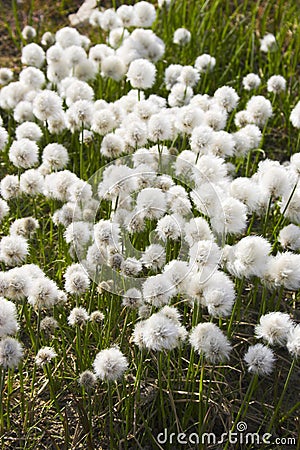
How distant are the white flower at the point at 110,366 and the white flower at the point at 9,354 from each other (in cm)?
27

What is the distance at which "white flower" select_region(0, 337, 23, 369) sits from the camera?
7.20 feet

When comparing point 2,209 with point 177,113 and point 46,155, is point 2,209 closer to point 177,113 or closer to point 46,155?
point 46,155

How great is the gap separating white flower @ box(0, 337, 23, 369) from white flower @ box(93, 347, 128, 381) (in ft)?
0.90

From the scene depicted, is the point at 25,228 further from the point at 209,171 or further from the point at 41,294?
the point at 209,171

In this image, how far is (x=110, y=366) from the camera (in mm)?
2195

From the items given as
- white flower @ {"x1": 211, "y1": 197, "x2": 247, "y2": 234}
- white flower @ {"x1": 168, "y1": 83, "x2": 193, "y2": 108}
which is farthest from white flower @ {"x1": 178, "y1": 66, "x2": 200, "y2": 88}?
white flower @ {"x1": 211, "y1": 197, "x2": 247, "y2": 234}

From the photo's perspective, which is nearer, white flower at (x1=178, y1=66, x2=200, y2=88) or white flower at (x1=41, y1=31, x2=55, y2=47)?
white flower at (x1=178, y1=66, x2=200, y2=88)

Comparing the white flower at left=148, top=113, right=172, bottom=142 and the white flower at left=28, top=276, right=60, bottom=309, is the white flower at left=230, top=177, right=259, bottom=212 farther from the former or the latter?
the white flower at left=28, top=276, right=60, bottom=309

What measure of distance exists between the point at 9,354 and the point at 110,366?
0.35 m

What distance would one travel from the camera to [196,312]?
8.08ft

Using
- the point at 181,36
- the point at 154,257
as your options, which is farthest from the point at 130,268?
the point at 181,36

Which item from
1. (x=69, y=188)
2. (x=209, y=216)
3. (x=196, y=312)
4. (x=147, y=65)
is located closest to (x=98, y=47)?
(x=147, y=65)

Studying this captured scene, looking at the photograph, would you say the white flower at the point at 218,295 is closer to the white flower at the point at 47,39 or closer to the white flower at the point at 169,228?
the white flower at the point at 169,228
